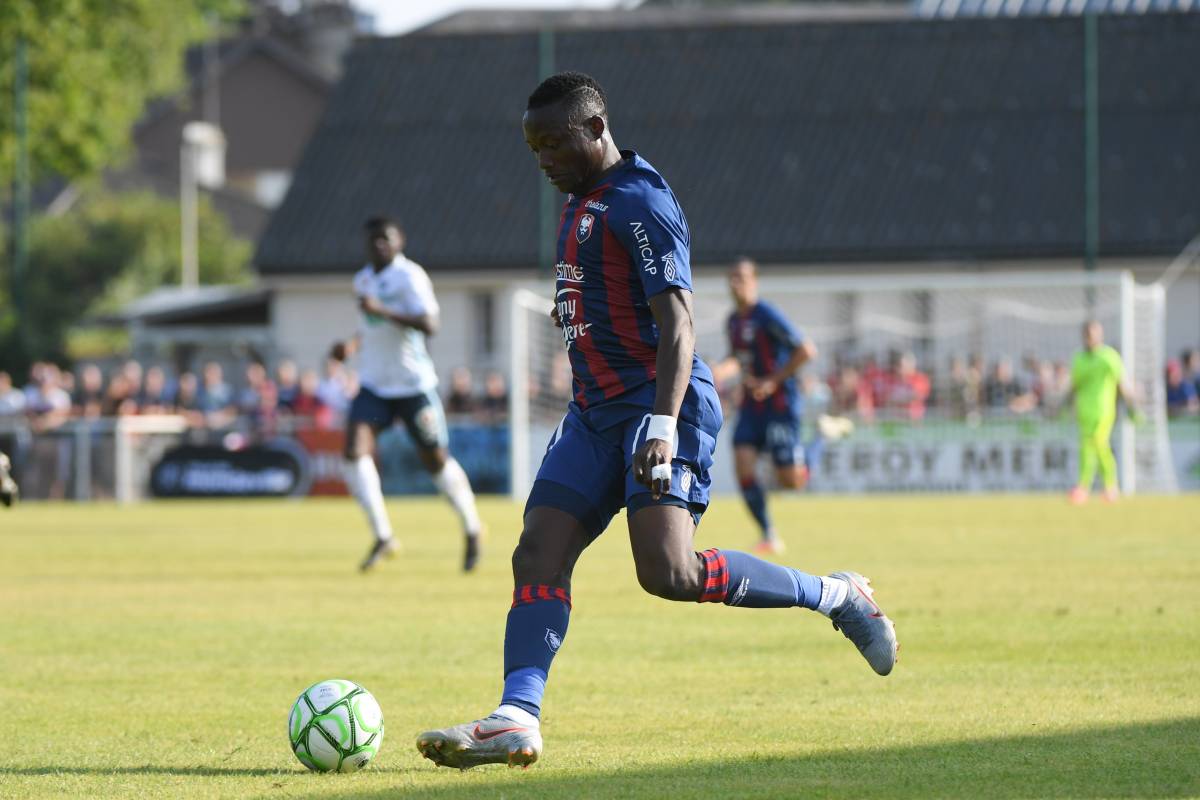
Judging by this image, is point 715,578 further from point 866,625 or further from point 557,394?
point 557,394

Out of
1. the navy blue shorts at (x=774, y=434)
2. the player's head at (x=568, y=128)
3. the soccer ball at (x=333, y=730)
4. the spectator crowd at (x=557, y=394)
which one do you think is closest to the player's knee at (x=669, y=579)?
the soccer ball at (x=333, y=730)

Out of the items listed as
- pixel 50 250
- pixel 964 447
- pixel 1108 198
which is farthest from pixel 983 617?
pixel 50 250

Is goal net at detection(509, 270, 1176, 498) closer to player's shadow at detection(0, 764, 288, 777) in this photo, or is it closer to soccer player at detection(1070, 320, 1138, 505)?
soccer player at detection(1070, 320, 1138, 505)

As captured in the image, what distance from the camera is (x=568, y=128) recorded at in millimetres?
6328

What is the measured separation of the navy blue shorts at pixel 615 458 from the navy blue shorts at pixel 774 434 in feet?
33.2

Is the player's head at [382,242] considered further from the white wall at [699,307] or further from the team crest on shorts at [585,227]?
the white wall at [699,307]

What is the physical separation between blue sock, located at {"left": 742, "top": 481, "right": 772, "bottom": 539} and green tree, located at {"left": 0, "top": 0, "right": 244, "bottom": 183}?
25.0 metres

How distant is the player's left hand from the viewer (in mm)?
6039

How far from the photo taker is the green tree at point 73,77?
122ft

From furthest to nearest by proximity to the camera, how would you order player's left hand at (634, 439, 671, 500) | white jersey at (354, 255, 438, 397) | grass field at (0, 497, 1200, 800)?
white jersey at (354, 255, 438, 397), grass field at (0, 497, 1200, 800), player's left hand at (634, 439, 671, 500)

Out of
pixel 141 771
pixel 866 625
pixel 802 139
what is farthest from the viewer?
pixel 802 139

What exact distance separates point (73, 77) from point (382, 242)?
2687 centimetres

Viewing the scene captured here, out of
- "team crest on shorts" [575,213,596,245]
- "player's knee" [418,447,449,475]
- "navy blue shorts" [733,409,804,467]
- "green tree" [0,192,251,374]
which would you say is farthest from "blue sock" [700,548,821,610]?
"green tree" [0,192,251,374]

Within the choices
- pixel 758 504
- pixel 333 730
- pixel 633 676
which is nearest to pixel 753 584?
pixel 333 730
